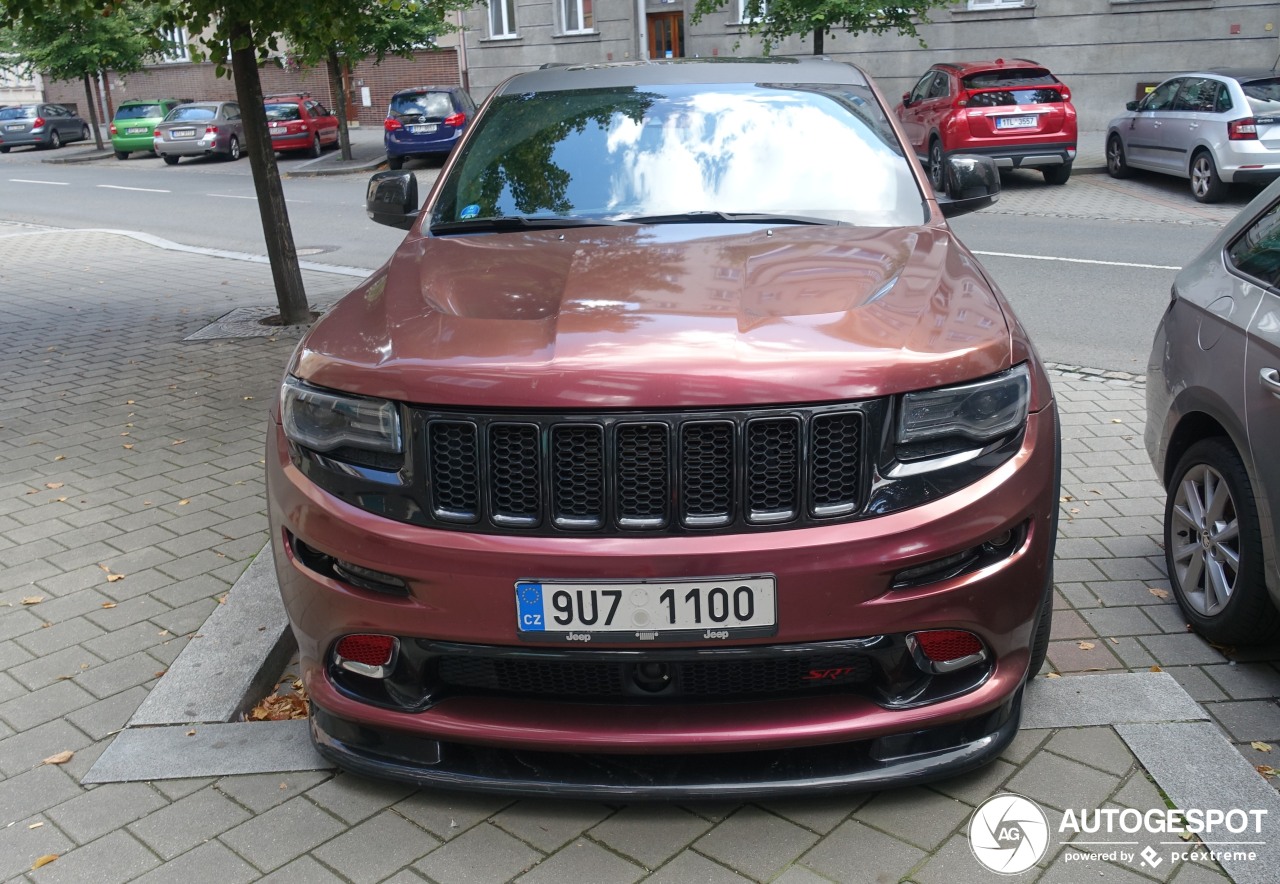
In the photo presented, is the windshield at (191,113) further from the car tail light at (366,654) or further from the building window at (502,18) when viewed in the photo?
the car tail light at (366,654)

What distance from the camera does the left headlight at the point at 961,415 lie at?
276 cm

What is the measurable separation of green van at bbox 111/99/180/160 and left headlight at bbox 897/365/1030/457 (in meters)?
34.1

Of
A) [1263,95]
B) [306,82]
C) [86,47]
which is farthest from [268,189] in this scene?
[306,82]

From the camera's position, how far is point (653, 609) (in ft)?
8.87

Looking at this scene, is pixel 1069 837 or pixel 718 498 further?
pixel 1069 837

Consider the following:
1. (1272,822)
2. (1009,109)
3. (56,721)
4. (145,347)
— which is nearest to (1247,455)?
(1272,822)

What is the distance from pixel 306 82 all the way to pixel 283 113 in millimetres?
13290

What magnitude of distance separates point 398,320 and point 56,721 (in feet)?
5.42

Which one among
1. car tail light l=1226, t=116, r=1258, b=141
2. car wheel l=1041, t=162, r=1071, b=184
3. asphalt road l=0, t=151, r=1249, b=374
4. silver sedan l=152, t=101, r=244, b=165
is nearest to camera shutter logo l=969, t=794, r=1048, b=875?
asphalt road l=0, t=151, r=1249, b=374

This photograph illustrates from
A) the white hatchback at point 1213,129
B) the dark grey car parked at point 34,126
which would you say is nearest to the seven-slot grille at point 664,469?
the white hatchback at point 1213,129

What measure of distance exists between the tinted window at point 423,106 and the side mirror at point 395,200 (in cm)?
2085

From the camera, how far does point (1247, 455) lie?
11.8 feet

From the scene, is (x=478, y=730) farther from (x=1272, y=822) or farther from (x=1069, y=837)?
(x=1272, y=822)

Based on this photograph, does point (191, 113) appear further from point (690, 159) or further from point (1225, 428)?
point (1225, 428)
